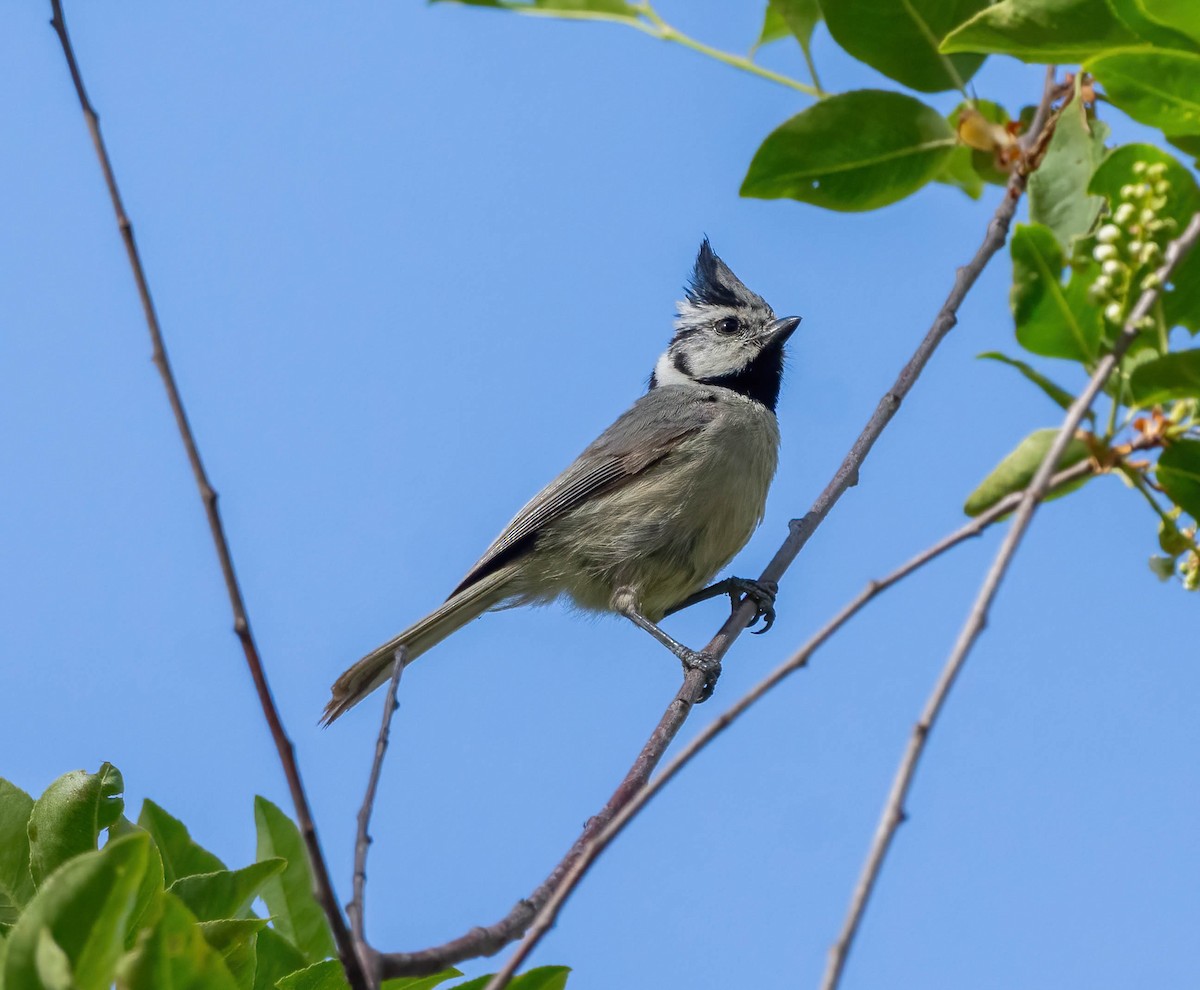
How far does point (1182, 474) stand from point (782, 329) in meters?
3.94

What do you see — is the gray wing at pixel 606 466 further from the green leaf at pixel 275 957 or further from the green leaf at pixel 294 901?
the green leaf at pixel 275 957

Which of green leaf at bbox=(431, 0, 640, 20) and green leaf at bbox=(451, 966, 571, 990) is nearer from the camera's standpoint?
green leaf at bbox=(451, 966, 571, 990)

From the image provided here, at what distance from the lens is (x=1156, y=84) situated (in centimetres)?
216

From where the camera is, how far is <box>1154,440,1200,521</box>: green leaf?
2.13 metres

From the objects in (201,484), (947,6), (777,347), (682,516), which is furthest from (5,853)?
(777,347)

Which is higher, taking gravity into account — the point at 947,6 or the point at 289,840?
the point at 947,6

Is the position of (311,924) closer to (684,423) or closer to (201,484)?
(201,484)

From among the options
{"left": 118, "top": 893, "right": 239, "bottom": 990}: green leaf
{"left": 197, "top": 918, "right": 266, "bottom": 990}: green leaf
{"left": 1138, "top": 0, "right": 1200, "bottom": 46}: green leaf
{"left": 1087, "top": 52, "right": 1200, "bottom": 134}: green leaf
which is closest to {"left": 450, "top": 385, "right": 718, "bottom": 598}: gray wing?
{"left": 197, "top": 918, "right": 266, "bottom": 990}: green leaf

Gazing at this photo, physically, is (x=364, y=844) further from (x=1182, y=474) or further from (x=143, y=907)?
(x=1182, y=474)

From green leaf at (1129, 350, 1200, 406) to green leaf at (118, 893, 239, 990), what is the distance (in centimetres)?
148

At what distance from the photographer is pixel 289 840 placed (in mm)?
2826

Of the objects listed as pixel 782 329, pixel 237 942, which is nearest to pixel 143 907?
pixel 237 942

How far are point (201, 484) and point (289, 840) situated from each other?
4.48ft

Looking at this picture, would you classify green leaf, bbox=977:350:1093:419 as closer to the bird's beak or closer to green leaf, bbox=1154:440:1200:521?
green leaf, bbox=1154:440:1200:521
